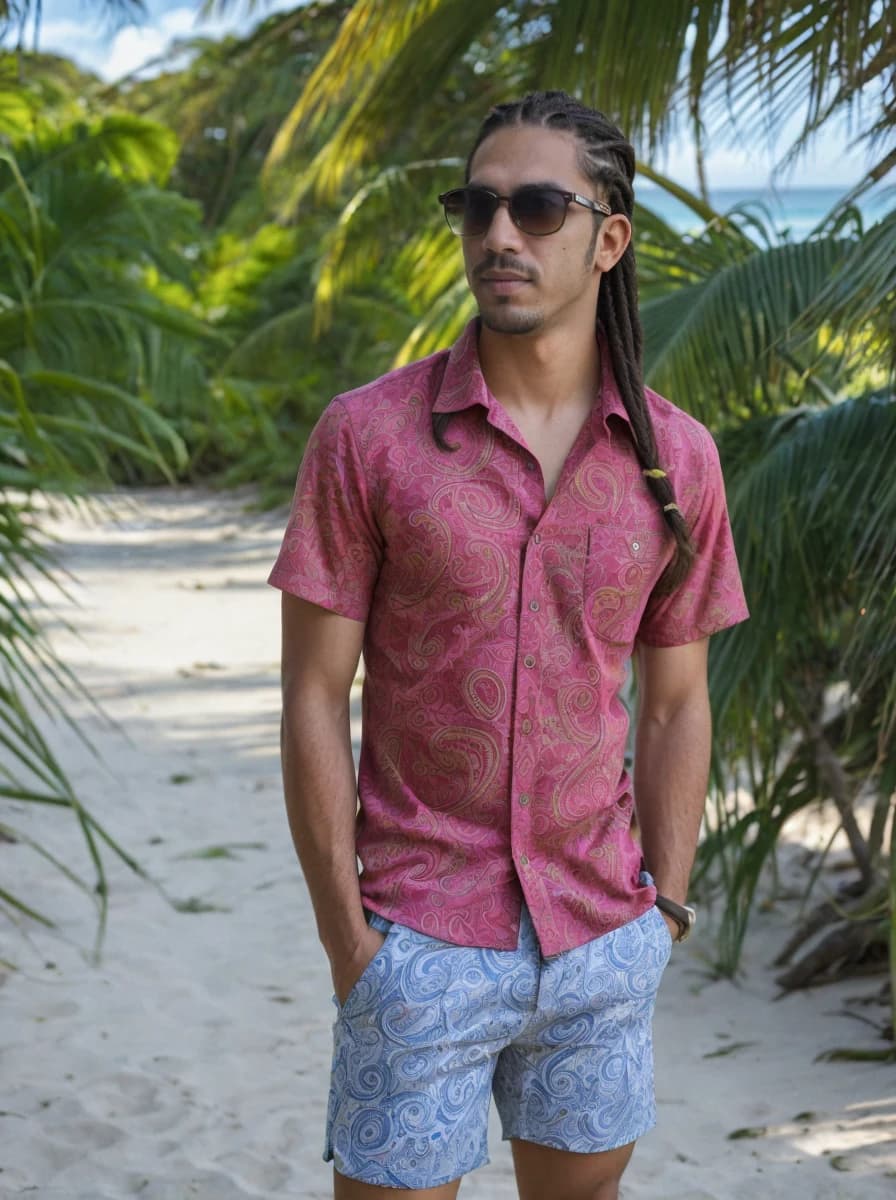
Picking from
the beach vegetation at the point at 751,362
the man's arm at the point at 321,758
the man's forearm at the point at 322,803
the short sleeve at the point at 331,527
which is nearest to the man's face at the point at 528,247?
the short sleeve at the point at 331,527

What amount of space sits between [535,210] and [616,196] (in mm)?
179

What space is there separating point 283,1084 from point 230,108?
60.3ft

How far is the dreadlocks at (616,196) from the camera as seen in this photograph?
6.54ft

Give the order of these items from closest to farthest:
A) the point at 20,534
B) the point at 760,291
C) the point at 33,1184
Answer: the point at 20,534 → the point at 33,1184 → the point at 760,291

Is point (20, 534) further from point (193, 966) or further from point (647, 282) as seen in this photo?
point (647, 282)

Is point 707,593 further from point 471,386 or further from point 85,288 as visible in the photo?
point 85,288

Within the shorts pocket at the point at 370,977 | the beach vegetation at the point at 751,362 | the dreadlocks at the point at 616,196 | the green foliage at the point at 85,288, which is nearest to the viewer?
the shorts pocket at the point at 370,977

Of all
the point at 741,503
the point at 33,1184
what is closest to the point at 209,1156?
the point at 33,1184

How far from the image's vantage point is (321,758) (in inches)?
76.7

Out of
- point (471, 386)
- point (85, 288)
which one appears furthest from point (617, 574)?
point (85, 288)

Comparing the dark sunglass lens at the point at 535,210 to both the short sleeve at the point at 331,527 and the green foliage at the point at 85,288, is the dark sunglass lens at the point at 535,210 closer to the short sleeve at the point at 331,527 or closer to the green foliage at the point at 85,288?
the short sleeve at the point at 331,527

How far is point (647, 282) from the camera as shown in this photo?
4.86 metres

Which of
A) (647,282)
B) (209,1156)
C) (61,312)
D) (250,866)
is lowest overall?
(250,866)

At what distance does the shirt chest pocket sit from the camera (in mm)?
1969
